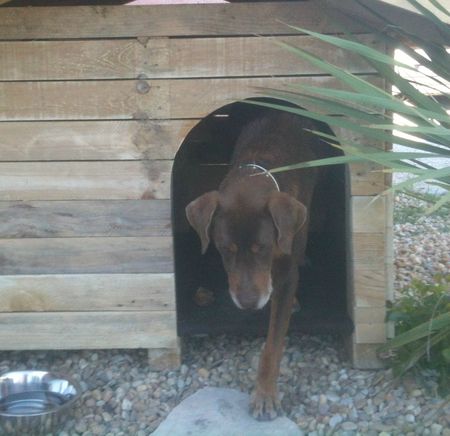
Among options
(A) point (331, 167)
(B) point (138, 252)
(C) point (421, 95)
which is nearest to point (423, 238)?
(A) point (331, 167)

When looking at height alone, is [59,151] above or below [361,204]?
above

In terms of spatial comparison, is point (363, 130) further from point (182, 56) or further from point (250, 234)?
point (182, 56)

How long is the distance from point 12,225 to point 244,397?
4.95ft

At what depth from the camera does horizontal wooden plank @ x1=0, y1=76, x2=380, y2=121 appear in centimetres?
429

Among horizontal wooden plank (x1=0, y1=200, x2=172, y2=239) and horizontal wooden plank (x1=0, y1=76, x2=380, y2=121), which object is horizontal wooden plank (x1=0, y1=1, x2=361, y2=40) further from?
horizontal wooden plank (x1=0, y1=200, x2=172, y2=239)

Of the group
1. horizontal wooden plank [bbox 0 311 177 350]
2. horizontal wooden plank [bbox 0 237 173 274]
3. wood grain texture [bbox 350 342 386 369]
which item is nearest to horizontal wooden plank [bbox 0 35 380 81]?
horizontal wooden plank [bbox 0 237 173 274]

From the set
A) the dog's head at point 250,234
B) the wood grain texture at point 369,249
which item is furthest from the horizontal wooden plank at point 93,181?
the dog's head at point 250,234

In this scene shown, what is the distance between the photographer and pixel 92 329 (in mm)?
4531

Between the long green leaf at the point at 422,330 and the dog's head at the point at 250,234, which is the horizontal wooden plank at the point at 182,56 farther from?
the long green leaf at the point at 422,330

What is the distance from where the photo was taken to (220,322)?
4691 millimetres

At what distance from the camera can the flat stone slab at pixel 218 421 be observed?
156 inches

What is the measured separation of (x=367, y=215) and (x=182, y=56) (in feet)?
4.11

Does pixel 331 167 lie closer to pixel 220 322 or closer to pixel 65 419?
pixel 220 322

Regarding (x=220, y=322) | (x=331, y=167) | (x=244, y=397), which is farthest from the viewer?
(x=331, y=167)
